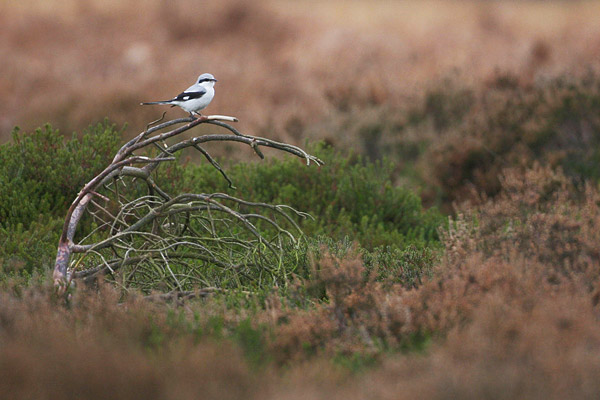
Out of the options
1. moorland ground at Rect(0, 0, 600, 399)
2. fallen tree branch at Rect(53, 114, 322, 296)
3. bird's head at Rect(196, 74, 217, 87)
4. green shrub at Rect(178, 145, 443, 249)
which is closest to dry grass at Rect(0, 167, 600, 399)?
moorland ground at Rect(0, 0, 600, 399)

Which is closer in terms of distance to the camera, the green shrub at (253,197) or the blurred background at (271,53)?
the green shrub at (253,197)

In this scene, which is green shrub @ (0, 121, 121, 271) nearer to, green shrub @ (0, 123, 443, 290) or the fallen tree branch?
green shrub @ (0, 123, 443, 290)

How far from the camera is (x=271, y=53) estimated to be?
89.4 ft

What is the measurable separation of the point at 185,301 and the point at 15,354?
1339 mm

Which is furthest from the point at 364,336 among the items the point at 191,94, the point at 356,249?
the point at 191,94

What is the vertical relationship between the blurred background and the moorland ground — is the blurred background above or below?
above

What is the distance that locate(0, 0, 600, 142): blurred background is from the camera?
54.5 ft

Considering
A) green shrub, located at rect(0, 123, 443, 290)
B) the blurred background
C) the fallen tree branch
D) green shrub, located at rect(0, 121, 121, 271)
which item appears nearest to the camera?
A: the fallen tree branch

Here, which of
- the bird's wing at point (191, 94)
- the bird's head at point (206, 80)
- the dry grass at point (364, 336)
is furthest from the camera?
the bird's head at point (206, 80)

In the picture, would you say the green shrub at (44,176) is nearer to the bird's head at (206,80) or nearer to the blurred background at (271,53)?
the bird's head at (206,80)

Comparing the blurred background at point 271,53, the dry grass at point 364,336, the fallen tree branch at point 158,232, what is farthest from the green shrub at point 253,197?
the blurred background at point 271,53

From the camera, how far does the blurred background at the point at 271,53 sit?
16.6m

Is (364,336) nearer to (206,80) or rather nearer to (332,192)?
(206,80)

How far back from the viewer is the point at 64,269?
4.26 metres
